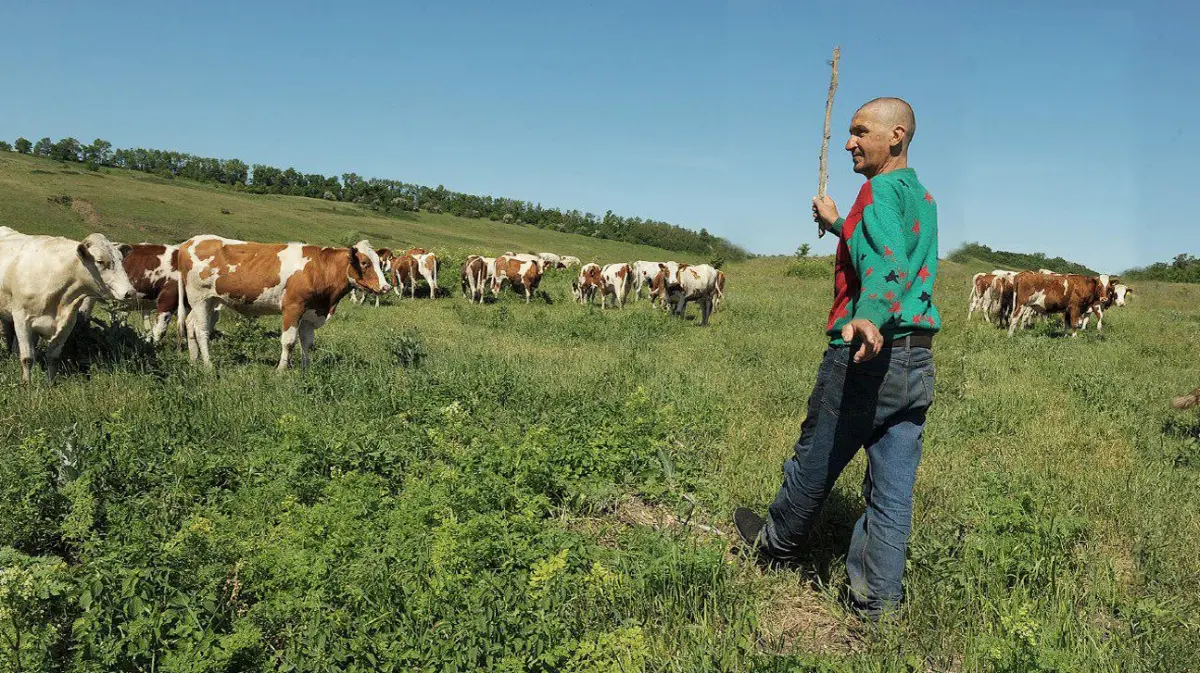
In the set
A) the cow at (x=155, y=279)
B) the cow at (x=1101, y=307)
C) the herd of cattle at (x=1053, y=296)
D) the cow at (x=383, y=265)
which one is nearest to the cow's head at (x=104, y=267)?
the cow at (x=155, y=279)

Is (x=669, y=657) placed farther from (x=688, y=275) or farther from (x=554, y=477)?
(x=688, y=275)

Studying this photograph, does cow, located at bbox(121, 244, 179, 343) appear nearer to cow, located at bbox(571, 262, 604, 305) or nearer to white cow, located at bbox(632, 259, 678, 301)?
cow, located at bbox(571, 262, 604, 305)

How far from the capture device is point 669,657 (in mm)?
3029

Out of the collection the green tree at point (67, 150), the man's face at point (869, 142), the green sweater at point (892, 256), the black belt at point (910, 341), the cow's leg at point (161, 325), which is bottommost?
the cow's leg at point (161, 325)

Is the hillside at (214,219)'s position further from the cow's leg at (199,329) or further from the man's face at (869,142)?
the man's face at (869,142)

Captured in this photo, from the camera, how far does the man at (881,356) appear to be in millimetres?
3104

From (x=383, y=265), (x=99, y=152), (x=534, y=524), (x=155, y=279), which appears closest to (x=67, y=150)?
(x=99, y=152)

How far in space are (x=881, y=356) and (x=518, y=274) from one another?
76.5 feet

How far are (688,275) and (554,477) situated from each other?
14.6m

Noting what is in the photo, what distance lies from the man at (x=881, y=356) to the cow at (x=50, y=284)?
8331 mm

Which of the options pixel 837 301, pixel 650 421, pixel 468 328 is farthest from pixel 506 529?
pixel 468 328

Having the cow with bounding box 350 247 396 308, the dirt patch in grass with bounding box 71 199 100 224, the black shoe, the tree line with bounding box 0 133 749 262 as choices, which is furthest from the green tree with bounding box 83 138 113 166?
the black shoe

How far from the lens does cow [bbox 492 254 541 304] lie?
2595cm

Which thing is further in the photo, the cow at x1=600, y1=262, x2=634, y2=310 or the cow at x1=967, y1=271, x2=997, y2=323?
the cow at x1=600, y1=262, x2=634, y2=310
